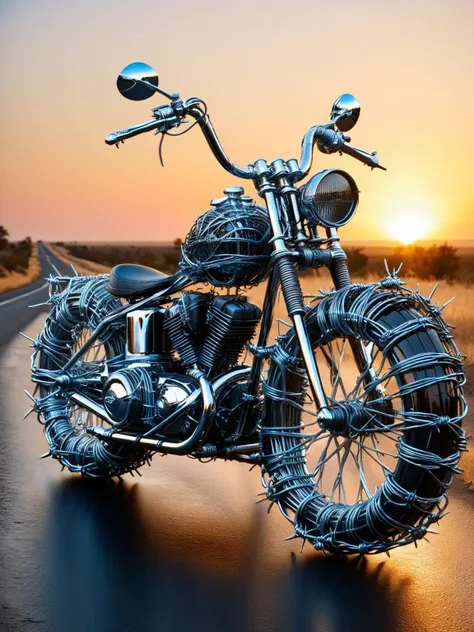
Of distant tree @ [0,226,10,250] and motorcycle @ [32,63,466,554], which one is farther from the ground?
distant tree @ [0,226,10,250]

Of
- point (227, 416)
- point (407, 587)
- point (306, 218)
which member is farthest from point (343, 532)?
point (306, 218)

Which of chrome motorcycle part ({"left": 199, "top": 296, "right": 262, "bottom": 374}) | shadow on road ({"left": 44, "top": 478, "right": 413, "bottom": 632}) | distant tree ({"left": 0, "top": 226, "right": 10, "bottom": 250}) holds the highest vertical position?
distant tree ({"left": 0, "top": 226, "right": 10, "bottom": 250})

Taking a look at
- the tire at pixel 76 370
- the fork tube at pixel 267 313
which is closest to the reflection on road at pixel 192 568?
the tire at pixel 76 370

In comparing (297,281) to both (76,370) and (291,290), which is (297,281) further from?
(76,370)

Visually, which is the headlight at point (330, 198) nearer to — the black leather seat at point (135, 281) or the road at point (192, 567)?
the black leather seat at point (135, 281)

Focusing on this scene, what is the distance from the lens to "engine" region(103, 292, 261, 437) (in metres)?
4.59

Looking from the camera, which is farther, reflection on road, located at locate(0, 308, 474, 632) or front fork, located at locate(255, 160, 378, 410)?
front fork, located at locate(255, 160, 378, 410)

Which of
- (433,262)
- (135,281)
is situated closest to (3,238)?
(433,262)

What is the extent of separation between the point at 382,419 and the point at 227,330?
0.95 metres

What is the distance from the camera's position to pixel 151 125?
14.4 ft

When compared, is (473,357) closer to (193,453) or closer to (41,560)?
(193,453)

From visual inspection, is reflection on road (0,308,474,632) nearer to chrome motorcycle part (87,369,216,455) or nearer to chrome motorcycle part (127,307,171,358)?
chrome motorcycle part (87,369,216,455)

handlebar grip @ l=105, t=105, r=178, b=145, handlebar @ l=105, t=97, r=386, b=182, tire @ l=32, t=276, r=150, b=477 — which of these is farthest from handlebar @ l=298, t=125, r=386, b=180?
tire @ l=32, t=276, r=150, b=477

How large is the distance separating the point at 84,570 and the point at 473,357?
22.1 feet
